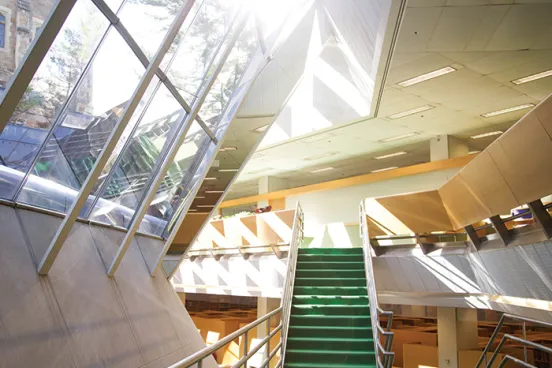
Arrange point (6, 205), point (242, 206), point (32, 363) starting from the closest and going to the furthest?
point (32, 363)
point (6, 205)
point (242, 206)

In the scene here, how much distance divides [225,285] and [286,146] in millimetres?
6370

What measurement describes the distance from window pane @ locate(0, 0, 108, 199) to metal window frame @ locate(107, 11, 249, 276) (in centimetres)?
187

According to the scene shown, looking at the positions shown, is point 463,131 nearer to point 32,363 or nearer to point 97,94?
point 97,94

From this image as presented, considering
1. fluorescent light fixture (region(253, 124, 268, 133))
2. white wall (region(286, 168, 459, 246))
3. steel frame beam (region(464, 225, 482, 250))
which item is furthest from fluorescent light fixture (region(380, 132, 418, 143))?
fluorescent light fixture (region(253, 124, 268, 133))

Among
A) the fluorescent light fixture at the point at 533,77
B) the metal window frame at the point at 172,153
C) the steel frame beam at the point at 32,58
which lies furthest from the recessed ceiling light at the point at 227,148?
the fluorescent light fixture at the point at 533,77

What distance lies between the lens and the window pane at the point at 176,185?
9.79 metres

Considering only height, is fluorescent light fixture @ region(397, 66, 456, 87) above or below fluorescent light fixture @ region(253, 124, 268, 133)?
above

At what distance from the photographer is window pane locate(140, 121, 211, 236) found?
9789 millimetres

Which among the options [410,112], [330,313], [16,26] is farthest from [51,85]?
[410,112]

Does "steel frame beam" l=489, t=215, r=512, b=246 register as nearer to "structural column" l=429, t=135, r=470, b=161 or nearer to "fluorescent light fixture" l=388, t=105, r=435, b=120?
"fluorescent light fixture" l=388, t=105, r=435, b=120

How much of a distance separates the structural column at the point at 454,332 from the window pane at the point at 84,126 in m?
13.4

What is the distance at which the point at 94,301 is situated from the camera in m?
6.21

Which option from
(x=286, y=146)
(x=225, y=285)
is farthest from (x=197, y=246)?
(x=286, y=146)

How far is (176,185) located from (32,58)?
6.41 metres
